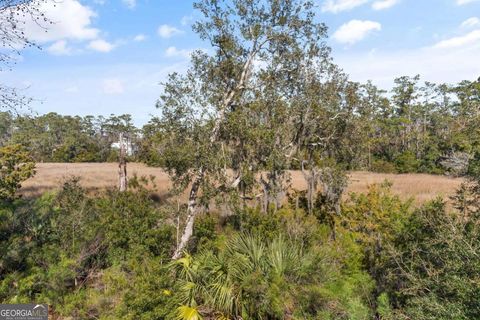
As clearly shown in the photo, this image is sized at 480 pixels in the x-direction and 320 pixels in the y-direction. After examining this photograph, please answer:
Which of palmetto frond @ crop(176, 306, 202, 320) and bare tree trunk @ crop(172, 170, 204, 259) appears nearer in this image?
palmetto frond @ crop(176, 306, 202, 320)

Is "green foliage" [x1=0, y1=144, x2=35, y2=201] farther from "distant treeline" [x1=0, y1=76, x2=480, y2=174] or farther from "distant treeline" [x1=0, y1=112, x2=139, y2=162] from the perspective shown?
"distant treeline" [x1=0, y1=112, x2=139, y2=162]

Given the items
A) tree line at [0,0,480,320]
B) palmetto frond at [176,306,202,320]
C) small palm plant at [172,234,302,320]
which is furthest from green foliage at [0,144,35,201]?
palmetto frond at [176,306,202,320]

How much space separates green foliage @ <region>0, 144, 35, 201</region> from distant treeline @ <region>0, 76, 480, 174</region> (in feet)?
7.54

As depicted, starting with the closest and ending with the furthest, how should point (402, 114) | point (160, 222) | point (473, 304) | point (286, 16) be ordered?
point (473, 304) → point (286, 16) → point (160, 222) → point (402, 114)

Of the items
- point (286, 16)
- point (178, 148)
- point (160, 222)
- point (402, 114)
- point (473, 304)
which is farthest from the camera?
point (402, 114)

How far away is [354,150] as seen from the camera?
1741 cm

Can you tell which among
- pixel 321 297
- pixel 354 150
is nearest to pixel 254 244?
pixel 321 297

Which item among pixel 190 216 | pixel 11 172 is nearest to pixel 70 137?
pixel 11 172

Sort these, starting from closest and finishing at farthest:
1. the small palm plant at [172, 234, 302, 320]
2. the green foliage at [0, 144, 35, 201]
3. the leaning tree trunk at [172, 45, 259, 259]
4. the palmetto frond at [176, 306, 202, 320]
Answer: the palmetto frond at [176, 306, 202, 320], the small palm plant at [172, 234, 302, 320], the leaning tree trunk at [172, 45, 259, 259], the green foliage at [0, 144, 35, 201]

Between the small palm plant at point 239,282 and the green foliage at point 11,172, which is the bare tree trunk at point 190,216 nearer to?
the small palm plant at point 239,282

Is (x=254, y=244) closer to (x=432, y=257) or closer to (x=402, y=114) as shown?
(x=432, y=257)

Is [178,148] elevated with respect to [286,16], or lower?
lower

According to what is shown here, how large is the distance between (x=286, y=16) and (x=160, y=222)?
24.7 ft

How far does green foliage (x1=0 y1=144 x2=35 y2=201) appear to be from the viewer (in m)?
15.8
